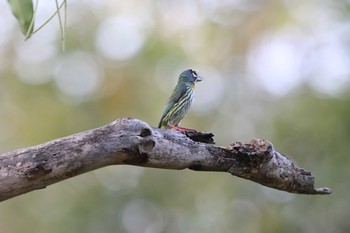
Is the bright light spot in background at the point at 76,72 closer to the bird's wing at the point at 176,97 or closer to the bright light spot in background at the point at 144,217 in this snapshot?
the bright light spot in background at the point at 144,217

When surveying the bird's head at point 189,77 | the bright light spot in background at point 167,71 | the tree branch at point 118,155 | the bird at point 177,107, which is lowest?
the tree branch at point 118,155

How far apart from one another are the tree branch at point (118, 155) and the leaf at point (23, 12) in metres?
0.37

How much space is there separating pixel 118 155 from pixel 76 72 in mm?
7602

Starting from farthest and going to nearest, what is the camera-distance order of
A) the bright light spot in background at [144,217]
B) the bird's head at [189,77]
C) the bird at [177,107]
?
the bright light spot in background at [144,217] → the bird's head at [189,77] → the bird at [177,107]

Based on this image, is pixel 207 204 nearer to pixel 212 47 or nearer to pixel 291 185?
pixel 212 47

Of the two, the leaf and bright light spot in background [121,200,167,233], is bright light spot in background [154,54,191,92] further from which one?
the leaf

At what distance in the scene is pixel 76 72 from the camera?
9.98 metres

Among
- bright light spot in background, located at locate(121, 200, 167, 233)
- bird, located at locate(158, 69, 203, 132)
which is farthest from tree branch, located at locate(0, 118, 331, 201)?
bright light spot in background, located at locate(121, 200, 167, 233)

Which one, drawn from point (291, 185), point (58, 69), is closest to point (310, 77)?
point (58, 69)

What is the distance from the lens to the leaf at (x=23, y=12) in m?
2.34

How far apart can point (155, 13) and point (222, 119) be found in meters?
1.71

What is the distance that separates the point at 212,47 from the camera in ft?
33.2

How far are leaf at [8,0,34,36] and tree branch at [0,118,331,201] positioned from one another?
0.37 meters

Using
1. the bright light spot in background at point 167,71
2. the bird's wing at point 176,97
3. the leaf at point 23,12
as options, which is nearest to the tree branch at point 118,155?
the leaf at point 23,12
